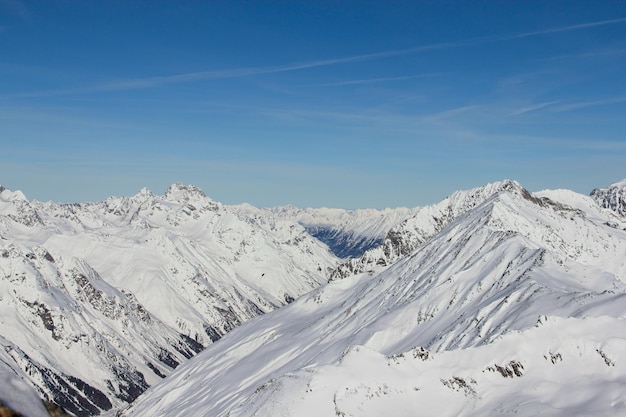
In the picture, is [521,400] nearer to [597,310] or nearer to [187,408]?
[597,310]

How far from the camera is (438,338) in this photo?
109 meters

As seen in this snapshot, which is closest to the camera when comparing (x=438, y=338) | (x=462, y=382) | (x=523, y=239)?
(x=462, y=382)

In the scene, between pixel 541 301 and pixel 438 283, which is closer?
pixel 541 301

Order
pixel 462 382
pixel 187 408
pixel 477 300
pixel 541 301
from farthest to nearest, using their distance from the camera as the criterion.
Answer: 1. pixel 187 408
2. pixel 477 300
3. pixel 541 301
4. pixel 462 382

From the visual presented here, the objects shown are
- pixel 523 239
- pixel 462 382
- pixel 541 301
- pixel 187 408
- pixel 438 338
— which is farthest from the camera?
pixel 187 408

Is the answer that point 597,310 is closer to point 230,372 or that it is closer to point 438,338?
point 438,338

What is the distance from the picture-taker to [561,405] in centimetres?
4753

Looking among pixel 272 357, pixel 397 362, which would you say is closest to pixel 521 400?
pixel 397 362

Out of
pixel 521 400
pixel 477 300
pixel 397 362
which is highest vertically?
pixel 397 362

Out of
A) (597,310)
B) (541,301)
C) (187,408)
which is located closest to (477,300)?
(541,301)

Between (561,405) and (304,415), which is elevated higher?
(304,415)

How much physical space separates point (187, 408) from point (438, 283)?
85.7 meters

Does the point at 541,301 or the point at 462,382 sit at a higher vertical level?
the point at 462,382

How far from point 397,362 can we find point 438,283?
10229 cm
